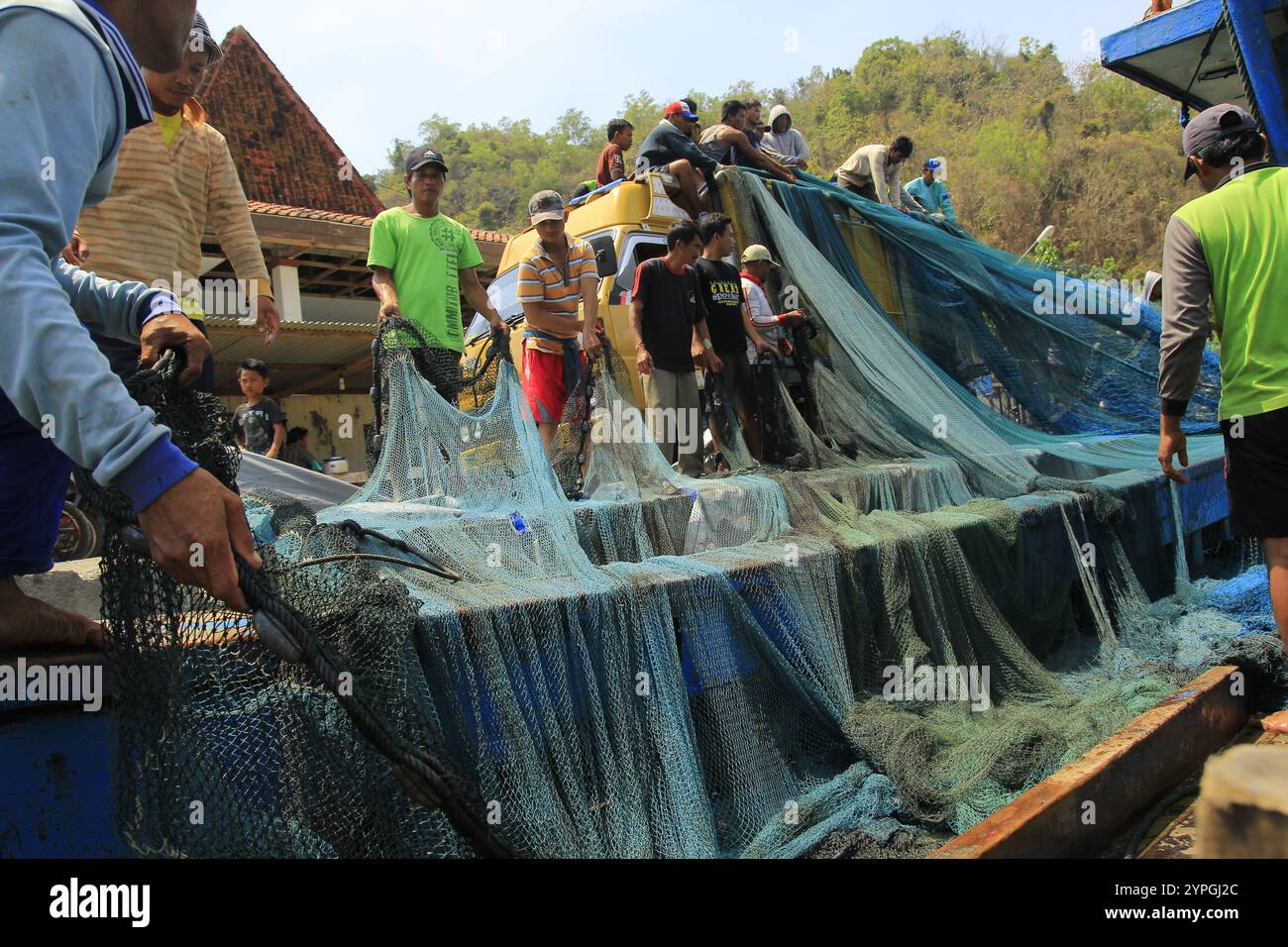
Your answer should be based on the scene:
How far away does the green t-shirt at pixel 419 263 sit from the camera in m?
5.31

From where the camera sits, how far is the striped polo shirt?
5.57 meters

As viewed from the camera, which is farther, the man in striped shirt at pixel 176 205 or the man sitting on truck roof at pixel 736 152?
the man sitting on truck roof at pixel 736 152

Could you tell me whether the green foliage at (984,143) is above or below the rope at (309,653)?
above

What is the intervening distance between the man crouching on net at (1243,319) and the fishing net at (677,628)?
1.05 meters

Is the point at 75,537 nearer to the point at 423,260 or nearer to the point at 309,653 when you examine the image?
the point at 423,260

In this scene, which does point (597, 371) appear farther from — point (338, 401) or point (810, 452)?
point (338, 401)

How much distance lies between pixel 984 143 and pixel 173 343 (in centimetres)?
4651

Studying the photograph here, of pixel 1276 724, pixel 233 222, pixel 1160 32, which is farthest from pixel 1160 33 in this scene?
pixel 233 222

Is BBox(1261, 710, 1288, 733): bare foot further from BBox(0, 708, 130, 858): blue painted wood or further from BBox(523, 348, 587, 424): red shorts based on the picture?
BBox(0, 708, 130, 858): blue painted wood

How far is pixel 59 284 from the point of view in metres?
1.64

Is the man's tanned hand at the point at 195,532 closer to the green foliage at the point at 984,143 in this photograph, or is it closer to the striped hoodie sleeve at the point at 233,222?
the striped hoodie sleeve at the point at 233,222

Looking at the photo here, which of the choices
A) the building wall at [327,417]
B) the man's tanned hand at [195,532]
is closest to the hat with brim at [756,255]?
the man's tanned hand at [195,532]

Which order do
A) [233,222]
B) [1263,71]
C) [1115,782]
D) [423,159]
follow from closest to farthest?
[1115,782] → [233,222] → [423,159] → [1263,71]
